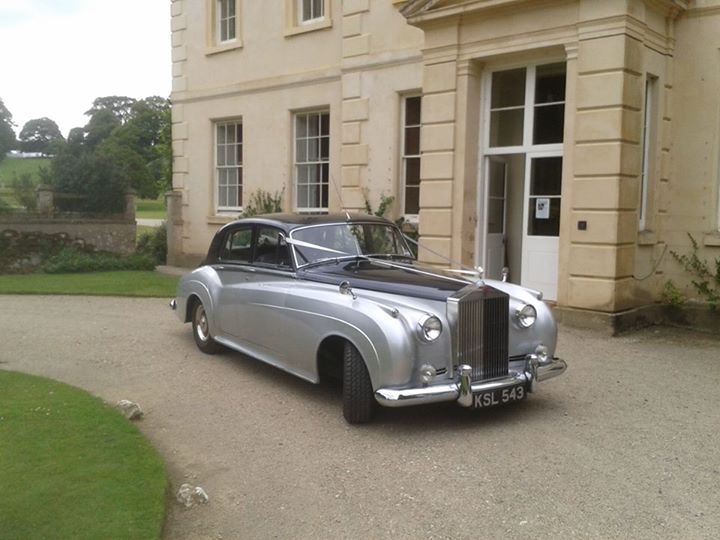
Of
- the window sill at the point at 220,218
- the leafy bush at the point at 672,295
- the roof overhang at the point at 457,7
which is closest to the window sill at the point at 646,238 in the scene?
the leafy bush at the point at 672,295

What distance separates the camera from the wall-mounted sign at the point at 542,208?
34.2 ft

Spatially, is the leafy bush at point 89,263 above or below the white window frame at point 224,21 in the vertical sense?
below

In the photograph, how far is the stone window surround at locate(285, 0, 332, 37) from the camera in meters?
14.2

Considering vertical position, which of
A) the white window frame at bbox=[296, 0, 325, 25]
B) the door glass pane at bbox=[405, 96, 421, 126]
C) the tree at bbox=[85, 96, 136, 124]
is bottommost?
the door glass pane at bbox=[405, 96, 421, 126]

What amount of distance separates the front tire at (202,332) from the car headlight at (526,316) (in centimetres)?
375

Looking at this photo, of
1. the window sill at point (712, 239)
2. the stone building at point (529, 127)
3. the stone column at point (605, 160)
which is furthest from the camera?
the window sill at point (712, 239)

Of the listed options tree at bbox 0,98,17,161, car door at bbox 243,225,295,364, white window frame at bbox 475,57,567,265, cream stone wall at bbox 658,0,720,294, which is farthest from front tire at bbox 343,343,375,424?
tree at bbox 0,98,17,161

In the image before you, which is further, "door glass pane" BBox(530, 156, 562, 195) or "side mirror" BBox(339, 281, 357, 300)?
"door glass pane" BBox(530, 156, 562, 195)

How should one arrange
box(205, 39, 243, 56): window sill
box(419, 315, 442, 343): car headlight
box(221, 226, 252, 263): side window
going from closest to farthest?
box(419, 315, 442, 343): car headlight, box(221, 226, 252, 263): side window, box(205, 39, 243, 56): window sill

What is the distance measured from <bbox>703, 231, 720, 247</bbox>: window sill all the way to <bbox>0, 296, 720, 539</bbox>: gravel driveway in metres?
2.03

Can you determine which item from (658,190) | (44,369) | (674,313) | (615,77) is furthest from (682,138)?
(44,369)

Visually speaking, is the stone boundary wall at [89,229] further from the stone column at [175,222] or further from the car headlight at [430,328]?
the car headlight at [430,328]

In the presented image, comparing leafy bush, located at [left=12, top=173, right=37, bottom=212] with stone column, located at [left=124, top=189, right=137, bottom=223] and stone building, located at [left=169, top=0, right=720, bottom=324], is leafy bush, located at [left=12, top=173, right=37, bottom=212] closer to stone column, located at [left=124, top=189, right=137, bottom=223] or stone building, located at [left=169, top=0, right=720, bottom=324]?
stone column, located at [left=124, top=189, right=137, bottom=223]

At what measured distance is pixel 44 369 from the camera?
24.9 feet
